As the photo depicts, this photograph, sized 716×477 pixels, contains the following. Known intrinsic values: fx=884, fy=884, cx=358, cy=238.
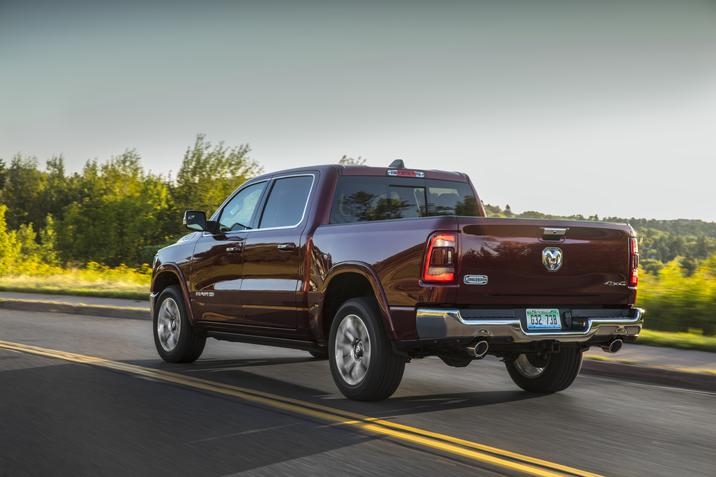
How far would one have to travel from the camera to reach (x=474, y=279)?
20.6ft

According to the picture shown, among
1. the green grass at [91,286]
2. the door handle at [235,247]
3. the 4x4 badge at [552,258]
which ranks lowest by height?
the green grass at [91,286]

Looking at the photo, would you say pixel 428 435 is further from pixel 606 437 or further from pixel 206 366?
pixel 206 366

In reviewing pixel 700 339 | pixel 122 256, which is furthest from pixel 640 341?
pixel 122 256

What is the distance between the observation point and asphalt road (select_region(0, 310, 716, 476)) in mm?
5051

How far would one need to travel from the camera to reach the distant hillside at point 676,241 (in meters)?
16.2

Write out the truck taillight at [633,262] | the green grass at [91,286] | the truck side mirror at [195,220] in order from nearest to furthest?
the truck taillight at [633,262]
the truck side mirror at [195,220]
the green grass at [91,286]

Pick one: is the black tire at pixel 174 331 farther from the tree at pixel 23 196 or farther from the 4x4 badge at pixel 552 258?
the tree at pixel 23 196

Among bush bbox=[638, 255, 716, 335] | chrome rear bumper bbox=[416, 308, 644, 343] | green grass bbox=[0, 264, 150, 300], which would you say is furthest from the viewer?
green grass bbox=[0, 264, 150, 300]

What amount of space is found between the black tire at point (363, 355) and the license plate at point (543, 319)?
1.06 meters

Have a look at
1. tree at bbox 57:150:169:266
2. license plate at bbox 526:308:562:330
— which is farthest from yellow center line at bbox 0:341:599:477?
tree at bbox 57:150:169:266

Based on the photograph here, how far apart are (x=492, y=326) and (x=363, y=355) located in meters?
1.22

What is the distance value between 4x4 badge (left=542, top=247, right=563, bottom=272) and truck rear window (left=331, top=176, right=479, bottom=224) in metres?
1.72

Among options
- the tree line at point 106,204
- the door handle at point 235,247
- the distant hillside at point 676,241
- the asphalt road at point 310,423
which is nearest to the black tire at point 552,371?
the asphalt road at point 310,423

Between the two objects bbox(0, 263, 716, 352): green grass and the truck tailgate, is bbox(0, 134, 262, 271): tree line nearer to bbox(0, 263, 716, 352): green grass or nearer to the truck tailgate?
bbox(0, 263, 716, 352): green grass
